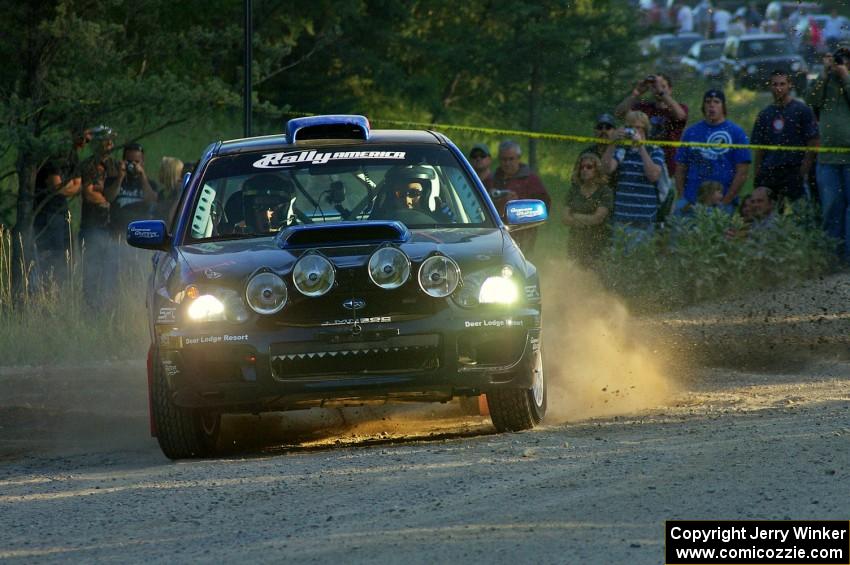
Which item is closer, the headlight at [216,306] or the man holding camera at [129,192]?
the headlight at [216,306]

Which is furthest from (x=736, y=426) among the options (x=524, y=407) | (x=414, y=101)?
(x=414, y=101)

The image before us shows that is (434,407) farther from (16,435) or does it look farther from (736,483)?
(736,483)

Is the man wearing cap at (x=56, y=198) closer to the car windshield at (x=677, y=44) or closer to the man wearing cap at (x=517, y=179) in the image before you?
the man wearing cap at (x=517, y=179)

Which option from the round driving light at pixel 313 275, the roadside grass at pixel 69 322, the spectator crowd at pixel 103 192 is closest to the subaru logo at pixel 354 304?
the round driving light at pixel 313 275

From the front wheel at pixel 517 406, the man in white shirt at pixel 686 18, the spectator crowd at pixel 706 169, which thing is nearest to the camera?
the front wheel at pixel 517 406

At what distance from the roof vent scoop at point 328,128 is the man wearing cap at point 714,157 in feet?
20.3

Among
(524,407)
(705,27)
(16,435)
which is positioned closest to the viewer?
(524,407)

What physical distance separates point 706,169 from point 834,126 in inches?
49.1

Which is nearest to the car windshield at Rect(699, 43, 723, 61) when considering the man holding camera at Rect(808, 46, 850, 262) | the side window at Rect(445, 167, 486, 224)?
the man holding camera at Rect(808, 46, 850, 262)

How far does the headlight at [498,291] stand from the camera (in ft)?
26.1

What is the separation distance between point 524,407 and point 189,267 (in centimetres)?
191

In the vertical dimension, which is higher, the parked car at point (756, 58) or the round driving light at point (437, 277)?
the round driving light at point (437, 277)

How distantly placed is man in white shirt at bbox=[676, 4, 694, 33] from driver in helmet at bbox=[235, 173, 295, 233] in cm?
3600

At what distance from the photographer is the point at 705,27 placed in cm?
4731
